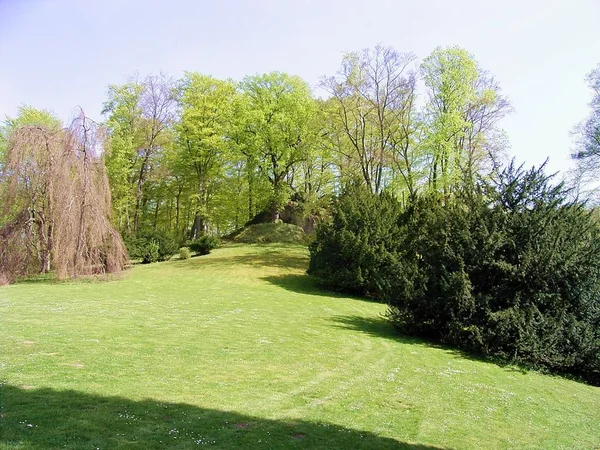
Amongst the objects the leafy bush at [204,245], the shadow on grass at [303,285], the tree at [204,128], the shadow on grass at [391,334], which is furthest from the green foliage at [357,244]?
the tree at [204,128]

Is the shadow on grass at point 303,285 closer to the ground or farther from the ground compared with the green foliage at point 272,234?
closer to the ground

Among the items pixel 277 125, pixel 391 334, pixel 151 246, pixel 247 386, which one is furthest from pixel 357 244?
pixel 277 125

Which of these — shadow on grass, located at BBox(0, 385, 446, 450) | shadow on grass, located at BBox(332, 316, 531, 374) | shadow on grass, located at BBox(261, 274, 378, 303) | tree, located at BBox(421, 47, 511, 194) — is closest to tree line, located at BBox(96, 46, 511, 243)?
tree, located at BBox(421, 47, 511, 194)

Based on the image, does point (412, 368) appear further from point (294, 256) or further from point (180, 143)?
point (180, 143)

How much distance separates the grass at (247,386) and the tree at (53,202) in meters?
4.59

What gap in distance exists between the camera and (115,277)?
23.4m

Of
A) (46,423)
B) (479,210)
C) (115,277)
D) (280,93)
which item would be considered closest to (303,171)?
(280,93)

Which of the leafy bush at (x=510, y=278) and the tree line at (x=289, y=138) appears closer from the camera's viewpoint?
the leafy bush at (x=510, y=278)

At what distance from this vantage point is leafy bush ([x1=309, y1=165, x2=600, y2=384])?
14.1 metres

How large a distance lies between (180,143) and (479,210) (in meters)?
35.1

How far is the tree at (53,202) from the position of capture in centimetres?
2106

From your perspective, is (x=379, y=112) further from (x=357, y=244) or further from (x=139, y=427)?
(x=139, y=427)

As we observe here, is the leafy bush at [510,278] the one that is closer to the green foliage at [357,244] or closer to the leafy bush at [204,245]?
the green foliage at [357,244]

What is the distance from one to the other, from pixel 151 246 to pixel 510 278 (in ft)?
87.0
